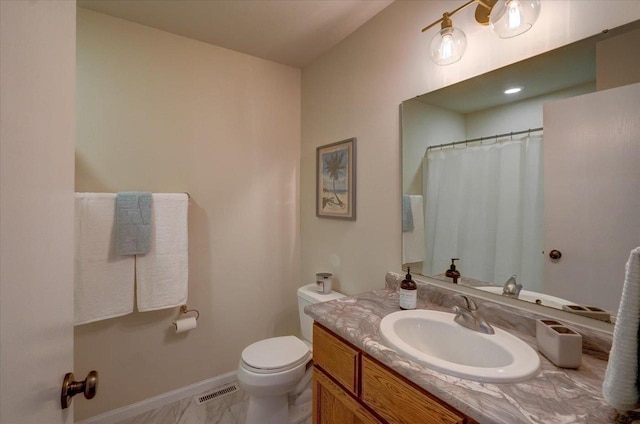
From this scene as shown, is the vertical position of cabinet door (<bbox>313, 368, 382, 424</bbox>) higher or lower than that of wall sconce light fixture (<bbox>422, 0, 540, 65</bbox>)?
lower

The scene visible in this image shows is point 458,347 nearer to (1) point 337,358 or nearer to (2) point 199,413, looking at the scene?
(1) point 337,358

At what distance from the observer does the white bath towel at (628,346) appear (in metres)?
0.55

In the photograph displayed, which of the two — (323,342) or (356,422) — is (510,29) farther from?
(356,422)

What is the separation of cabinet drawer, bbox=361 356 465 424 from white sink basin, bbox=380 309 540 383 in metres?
0.09

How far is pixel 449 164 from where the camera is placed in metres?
1.34

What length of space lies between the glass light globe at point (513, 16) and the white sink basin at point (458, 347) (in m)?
1.10

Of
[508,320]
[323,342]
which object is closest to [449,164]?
[508,320]

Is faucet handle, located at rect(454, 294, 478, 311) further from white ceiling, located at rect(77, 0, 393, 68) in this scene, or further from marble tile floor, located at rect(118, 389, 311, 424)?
white ceiling, located at rect(77, 0, 393, 68)

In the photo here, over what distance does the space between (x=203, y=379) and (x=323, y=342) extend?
52.1 inches

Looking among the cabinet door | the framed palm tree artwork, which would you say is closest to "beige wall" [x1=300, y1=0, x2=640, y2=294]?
the framed palm tree artwork

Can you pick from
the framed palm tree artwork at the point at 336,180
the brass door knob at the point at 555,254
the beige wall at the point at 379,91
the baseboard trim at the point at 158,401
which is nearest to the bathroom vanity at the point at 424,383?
the brass door knob at the point at 555,254

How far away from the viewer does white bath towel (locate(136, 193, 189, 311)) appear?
1.67 meters

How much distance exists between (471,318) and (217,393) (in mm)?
1805

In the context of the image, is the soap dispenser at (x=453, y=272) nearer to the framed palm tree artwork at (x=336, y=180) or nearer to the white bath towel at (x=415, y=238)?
the white bath towel at (x=415, y=238)
